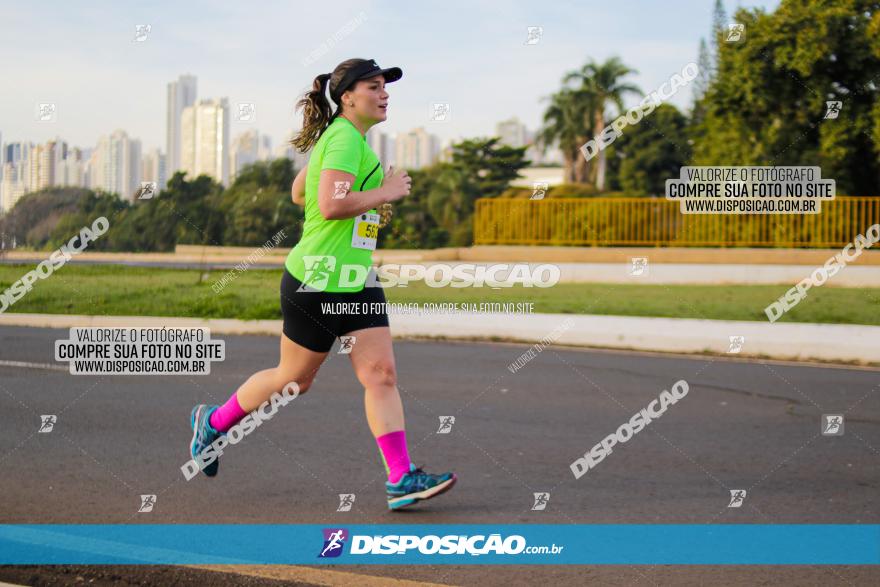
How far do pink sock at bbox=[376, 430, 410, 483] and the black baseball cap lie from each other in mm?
1569

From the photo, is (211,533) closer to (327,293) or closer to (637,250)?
(327,293)

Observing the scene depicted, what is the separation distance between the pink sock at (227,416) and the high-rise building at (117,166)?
11.2m

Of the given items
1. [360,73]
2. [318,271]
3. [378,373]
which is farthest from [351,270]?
[360,73]

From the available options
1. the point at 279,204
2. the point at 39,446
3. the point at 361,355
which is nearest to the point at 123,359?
the point at 39,446

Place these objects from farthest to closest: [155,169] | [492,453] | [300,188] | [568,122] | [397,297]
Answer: [568,122]
[155,169]
[397,297]
[492,453]
[300,188]

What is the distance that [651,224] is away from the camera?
935 inches

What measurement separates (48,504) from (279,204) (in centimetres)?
2199

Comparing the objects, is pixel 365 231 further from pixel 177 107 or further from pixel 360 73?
pixel 177 107

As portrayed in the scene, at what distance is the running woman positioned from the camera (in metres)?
4.40

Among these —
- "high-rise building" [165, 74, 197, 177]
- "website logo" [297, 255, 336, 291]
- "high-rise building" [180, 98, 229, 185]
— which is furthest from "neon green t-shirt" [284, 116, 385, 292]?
"high-rise building" [165, 74, 197, 177]

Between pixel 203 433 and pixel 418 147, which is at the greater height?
pixel 418 147

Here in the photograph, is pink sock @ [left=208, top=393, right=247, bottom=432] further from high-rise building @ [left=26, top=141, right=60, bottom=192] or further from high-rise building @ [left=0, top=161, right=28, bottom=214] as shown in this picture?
high-rise building @ [left=0, top=161, right=28, bottom=214]

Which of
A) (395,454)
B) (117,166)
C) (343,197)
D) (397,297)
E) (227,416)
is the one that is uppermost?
(117,166)

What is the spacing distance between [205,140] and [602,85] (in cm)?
3302
